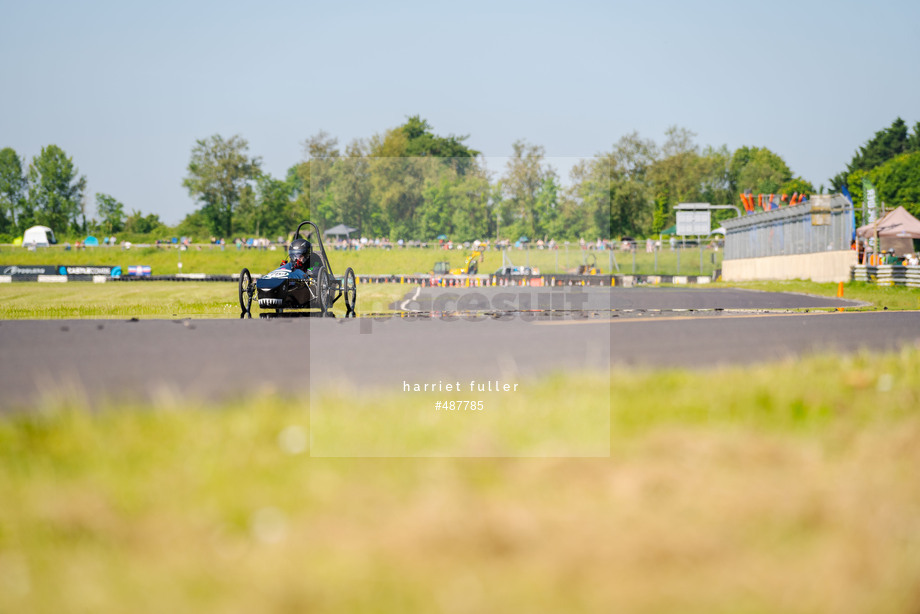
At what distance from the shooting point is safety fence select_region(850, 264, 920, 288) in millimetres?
33781

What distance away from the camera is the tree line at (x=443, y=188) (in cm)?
2147

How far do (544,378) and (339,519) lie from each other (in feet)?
13.6

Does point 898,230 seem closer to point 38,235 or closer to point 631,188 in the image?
point 631,188

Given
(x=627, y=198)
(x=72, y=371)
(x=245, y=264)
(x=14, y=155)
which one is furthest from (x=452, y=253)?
(x=14, y=155)

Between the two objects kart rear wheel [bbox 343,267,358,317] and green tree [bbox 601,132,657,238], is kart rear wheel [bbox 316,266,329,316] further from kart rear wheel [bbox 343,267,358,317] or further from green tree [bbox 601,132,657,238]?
green tree [bbox 601,132,657,238]

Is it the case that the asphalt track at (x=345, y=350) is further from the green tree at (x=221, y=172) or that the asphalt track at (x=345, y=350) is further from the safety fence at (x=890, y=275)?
the green tree at (x=221, y=172)

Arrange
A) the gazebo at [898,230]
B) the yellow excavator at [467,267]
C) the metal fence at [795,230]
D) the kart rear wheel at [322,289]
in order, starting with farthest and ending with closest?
the gazebo at [898,230] → the metal fence at [795,230] → the yellow excavator at [467,267] → the kart rear wheel at [322,289]

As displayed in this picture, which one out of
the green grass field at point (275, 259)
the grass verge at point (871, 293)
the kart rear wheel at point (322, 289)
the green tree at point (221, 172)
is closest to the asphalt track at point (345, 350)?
the kart rear wheel at point (322, 289)

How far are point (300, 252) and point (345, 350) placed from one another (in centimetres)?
833

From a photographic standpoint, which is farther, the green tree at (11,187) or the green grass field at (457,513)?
the green tree at (11,187)

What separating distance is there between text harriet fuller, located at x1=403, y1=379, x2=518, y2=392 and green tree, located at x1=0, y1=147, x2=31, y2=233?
131 metres

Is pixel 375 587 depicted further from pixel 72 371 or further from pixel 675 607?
pixel 72 371

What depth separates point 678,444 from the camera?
4.84 metres

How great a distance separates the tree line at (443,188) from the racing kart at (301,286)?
91.7 inches
